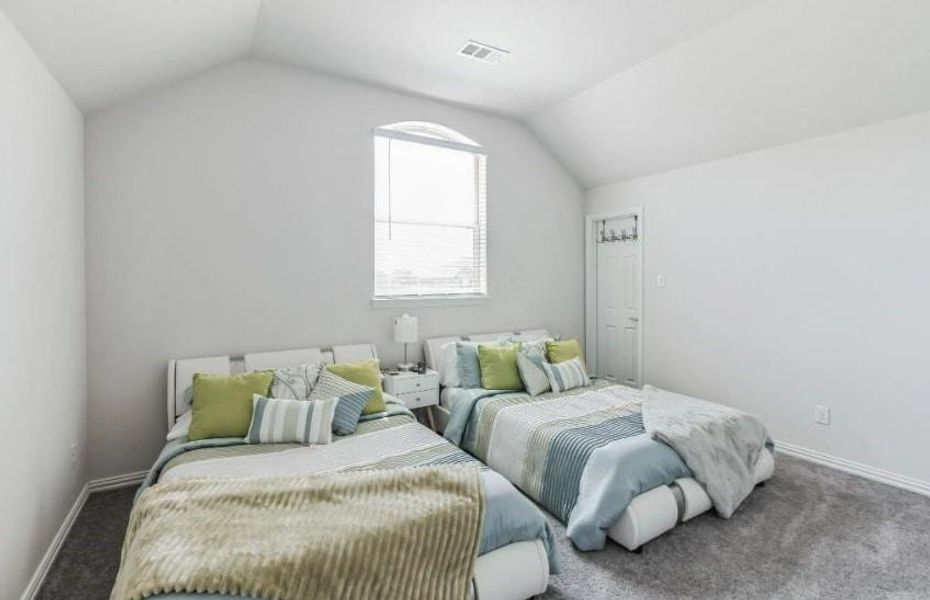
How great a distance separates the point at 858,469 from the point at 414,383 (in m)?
3.28

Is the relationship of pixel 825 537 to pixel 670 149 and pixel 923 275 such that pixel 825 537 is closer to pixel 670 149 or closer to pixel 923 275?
pixel 923 275

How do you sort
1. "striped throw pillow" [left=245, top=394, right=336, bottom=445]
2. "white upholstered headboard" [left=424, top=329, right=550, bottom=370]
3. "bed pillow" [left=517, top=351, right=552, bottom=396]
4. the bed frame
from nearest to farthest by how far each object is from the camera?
the bed frame
"striped throw pillow" [left=245, top=394, right=336, bottom=445]
"bed pillow" [left=517, top=351, right=552, bottom=396]
"white upholstered headboard" [left=424, top=329, right=550, bottom=370]

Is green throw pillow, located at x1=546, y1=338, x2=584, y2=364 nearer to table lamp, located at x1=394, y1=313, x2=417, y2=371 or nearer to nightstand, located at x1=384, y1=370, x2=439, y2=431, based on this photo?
nightstand, located at x1=384, y1=370, x2=439, y2=431

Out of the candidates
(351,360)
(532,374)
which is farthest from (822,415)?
(351,360)

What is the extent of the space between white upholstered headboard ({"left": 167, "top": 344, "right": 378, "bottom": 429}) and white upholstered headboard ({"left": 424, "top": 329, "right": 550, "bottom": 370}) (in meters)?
0.49

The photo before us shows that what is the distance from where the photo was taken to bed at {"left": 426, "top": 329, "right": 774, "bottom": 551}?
2309 mm

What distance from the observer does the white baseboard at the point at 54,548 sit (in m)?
2.02

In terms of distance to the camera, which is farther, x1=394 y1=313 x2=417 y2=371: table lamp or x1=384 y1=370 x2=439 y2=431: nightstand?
x1=394 y1=313 x2=417 y2=371: table lamp

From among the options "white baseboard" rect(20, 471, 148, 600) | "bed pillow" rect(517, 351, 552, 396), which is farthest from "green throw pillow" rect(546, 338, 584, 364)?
"white baseboard" rect(20, 471, 148, 600)

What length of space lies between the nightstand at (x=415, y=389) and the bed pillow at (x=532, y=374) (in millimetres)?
725

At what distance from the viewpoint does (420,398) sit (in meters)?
3.73

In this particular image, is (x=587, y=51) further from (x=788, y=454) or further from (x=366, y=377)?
(x=788, y=454)

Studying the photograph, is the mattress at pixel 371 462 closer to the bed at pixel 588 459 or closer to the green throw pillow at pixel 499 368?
the bed at pixel 588 459

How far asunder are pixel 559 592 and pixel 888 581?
60.7 inches
